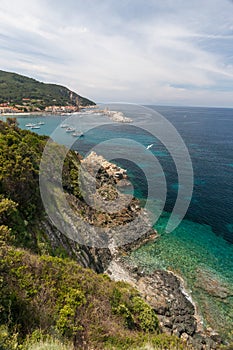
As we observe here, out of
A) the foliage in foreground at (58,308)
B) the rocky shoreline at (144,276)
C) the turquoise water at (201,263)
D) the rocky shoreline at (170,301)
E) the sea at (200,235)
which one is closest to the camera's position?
the foliage in foreground at (58,308)

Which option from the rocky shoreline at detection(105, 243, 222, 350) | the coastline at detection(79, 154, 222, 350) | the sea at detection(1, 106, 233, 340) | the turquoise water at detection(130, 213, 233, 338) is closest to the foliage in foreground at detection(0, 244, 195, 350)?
the rocky shoreline at detection(105, 243, 222, 350)

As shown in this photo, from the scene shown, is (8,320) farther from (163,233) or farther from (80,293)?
(163,233)

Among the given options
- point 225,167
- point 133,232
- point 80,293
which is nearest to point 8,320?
point 80,293

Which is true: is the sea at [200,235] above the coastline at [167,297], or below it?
above

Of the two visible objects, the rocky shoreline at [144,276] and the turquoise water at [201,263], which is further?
the turquoise water at [201,263]

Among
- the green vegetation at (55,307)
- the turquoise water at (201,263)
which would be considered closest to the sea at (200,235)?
the turquoise water at (201,263)

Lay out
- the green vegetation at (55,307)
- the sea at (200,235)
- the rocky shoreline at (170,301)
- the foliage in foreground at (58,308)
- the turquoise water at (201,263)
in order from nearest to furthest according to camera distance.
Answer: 1. the green vegetation at (55,307)
2. the foliage in foreground at (58,308)
3. the rocky shoreline at (170,301)
4. the turquoise water at (201,263)
5. the sea at (200,235)

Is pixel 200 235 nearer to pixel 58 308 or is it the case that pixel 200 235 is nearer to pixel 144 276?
pixel 144 276

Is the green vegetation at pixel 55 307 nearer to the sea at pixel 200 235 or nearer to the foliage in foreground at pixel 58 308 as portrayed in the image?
the foliage in foreground at pixel 58 308

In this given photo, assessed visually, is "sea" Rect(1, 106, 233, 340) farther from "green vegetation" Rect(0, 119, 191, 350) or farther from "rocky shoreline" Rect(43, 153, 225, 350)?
"green vegetation" Rect(0, 119, 191, 350)

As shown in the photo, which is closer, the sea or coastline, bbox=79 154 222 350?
coastline, bbox=79 154 222 350

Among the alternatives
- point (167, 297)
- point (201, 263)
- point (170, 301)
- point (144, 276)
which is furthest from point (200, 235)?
point (170, 301)
